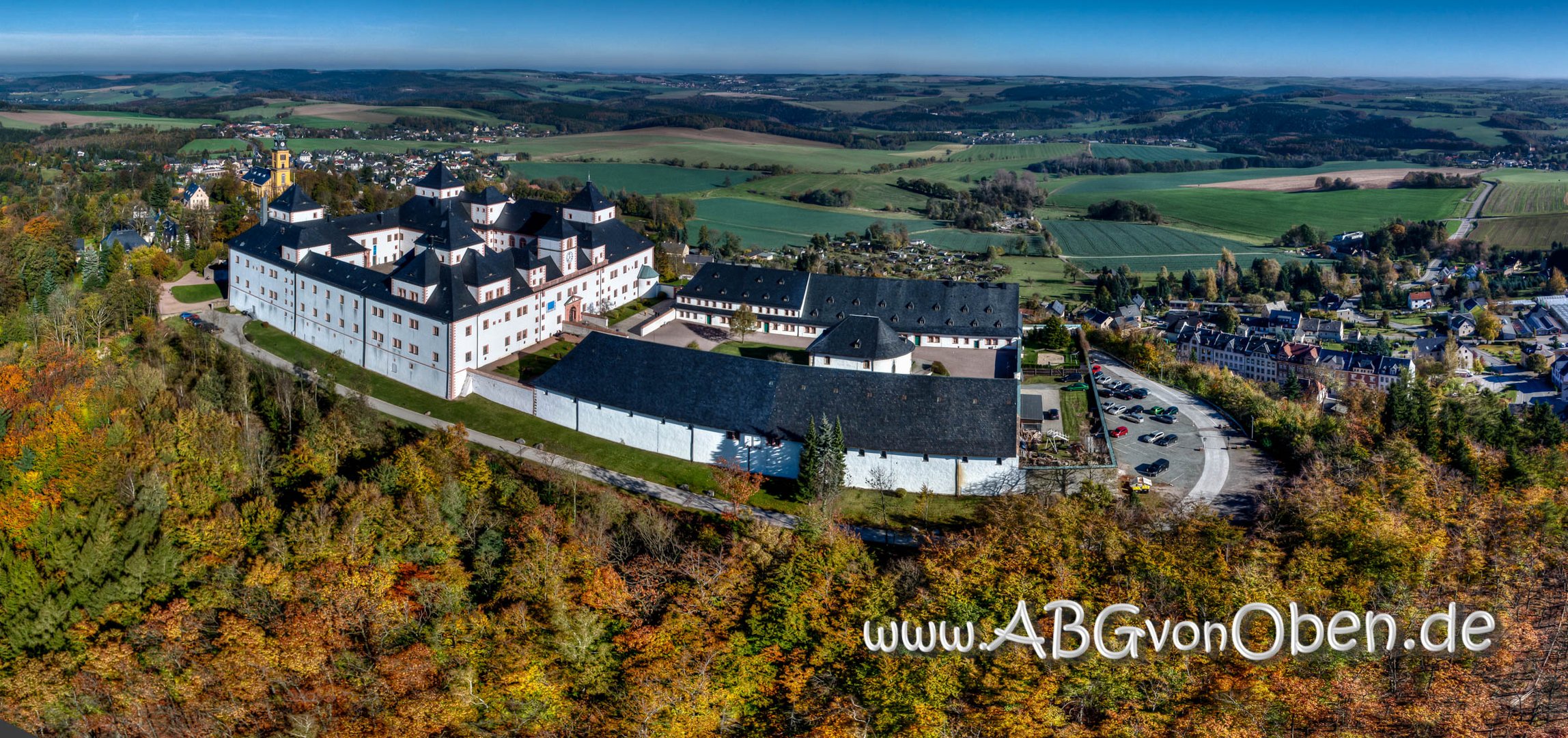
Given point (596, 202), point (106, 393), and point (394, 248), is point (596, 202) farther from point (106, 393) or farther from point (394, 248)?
point (106, 393)

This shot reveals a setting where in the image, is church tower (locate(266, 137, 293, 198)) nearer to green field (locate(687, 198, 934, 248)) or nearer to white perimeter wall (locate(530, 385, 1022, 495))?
green field (locate(687, 198, 934, 248))

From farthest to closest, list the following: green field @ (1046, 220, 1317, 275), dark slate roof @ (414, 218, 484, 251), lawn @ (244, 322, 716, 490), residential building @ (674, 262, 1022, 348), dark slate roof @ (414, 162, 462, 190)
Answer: green field @ (1046, 220, 1317, 275) < dark slate roof @ (414, 162, 462, 190) < dark slate roof @ (414, 218, 484, 251) < residential building @ (674, 262, 1022, 348) < lawn @ (244, 322, 716, 490)

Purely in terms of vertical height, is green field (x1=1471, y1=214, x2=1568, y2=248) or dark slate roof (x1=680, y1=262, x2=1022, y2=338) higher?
green field (x1=1471, y1=214, x2=1568, y2=248)

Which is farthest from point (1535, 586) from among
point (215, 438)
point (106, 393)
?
point (106, 393)

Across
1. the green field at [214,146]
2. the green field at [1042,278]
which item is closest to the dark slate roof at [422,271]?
the green field at [1042,278]

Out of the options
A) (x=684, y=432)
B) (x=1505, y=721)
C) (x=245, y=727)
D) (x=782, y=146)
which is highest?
(x=782, y=146)

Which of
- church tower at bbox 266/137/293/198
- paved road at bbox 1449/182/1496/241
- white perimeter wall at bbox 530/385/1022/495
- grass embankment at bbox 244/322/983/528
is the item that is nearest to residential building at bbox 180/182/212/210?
church tower at bbox 266/137/293/198

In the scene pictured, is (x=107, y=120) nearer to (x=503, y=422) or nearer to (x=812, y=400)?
(x=503, y=422)

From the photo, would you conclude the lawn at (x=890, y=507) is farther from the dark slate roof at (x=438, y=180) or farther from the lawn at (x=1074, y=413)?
the dark slate roof at (x=438, y=180)
